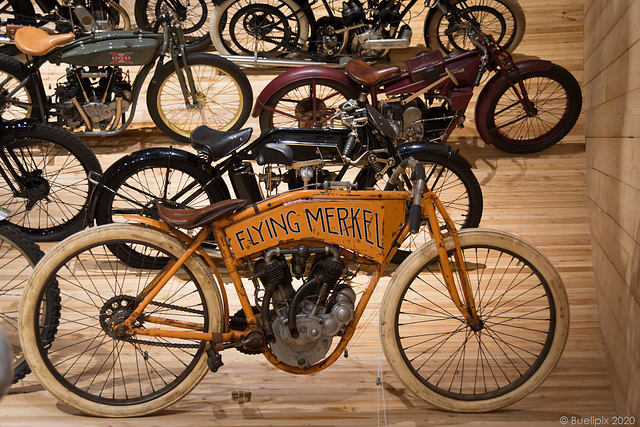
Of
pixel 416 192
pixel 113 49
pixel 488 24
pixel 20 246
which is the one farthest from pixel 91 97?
pixel 488 24

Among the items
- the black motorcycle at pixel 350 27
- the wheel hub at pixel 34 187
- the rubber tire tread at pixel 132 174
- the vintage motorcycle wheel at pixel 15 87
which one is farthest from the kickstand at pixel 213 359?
the black motorcycle at pixel 350 27

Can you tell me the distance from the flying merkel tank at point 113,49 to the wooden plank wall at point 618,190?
309 cm

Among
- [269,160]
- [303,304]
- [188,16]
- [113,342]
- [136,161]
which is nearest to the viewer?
[303,304]

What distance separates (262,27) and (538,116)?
2.49 meters

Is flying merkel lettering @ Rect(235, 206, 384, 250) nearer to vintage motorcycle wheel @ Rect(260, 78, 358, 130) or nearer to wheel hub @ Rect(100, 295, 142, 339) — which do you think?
wheel hub @ Rect(100, 295, 142, 339)

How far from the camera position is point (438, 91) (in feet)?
16.8

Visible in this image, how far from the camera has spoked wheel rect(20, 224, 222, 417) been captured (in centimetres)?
288

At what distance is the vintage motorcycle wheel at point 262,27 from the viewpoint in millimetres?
6230

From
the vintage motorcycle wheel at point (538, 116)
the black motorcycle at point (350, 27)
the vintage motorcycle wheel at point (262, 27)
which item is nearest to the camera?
the vintage motorcycle wheel at point (538, 116)

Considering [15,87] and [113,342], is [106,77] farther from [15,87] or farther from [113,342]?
[113,342]

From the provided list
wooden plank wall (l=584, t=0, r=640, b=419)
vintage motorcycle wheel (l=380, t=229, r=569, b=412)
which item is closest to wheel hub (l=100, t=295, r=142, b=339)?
vintage motorcycle wheel (l=380, t=229, r=569, b=412)

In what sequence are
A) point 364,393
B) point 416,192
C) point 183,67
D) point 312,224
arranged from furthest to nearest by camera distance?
point 183,67
point 364,393
point 312,224
point 416,192

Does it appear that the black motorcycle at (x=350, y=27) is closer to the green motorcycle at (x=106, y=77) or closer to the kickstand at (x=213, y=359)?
the green motorcycle at (x=106, y=77)

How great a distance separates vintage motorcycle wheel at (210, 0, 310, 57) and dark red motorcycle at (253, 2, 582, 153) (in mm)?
1289
